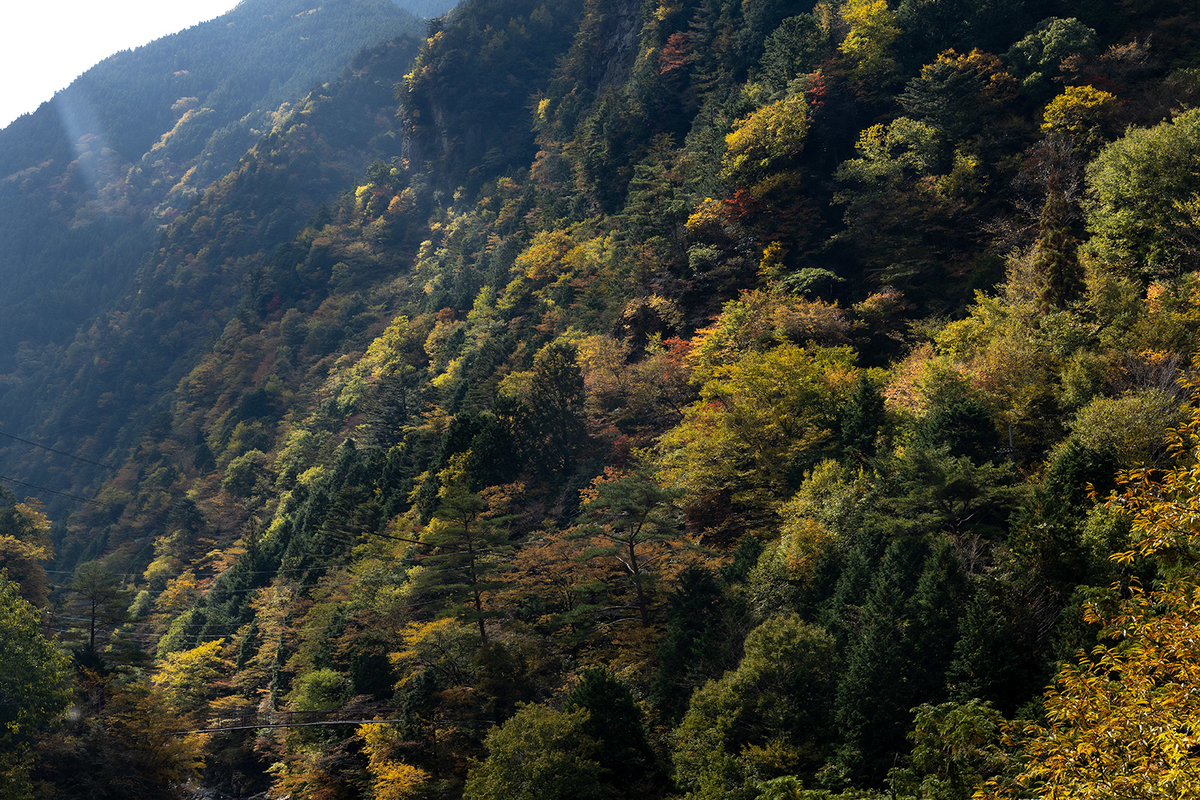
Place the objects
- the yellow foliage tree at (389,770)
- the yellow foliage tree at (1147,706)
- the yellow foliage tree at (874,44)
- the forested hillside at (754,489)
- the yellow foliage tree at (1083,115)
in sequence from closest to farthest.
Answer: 1. the yellow foliage tree at (1147,706)
2. the forested hillside at (754,489)
3. the yellow foliage tree at (389,770)
4. the yellow foliage tree at (1083,115)
5. the yellow foliage tree at (874,44)

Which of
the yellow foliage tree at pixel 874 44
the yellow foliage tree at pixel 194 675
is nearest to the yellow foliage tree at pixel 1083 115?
the yellow foliage tree at pixel 874 44

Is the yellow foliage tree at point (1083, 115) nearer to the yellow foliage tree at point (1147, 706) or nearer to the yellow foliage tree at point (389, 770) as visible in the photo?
the yellow foliage tree at point (1147, 706)

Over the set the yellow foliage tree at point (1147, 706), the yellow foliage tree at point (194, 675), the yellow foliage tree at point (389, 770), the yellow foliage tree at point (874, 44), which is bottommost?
the yellow foliage tree at point (194, 675)

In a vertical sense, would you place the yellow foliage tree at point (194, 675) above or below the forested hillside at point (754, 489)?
below

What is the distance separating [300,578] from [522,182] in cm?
7295

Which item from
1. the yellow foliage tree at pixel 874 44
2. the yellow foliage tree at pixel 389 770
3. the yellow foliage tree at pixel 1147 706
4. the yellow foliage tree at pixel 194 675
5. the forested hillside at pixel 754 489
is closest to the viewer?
the yellow foliage tree at pixel 1147 706

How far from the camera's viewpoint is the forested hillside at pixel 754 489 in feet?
71.2

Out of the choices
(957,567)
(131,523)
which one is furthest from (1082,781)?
(131,523)

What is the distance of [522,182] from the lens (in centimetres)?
11262

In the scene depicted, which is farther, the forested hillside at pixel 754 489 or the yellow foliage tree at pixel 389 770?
the yellow foliage tree at pixel 389 770

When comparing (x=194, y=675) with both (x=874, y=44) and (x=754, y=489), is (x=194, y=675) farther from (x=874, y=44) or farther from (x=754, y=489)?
(x=874, y=44)

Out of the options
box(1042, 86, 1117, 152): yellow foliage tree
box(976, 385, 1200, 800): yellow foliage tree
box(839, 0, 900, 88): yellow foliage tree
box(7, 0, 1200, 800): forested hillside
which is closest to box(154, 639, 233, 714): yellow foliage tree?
box(7, 0, 1200, 800): forested hillside

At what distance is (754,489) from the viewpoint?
3859cm

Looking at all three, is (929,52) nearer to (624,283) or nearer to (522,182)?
(624,283)
